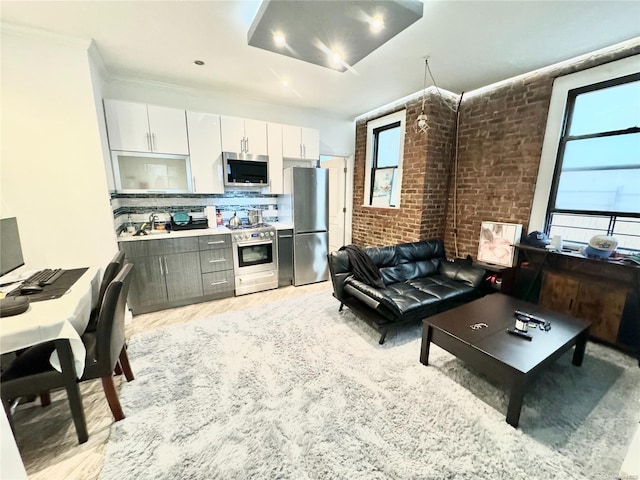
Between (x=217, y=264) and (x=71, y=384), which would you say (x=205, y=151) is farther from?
(x=71, y=384)

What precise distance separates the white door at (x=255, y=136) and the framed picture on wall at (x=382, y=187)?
6.40ft

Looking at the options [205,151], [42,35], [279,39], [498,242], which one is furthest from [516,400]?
[42,35]

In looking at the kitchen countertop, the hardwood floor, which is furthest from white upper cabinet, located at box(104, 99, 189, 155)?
the hardwood floor

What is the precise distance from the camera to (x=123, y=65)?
282 cm

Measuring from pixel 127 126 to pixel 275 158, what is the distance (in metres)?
1.78

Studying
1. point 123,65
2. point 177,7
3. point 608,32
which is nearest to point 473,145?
point 608,32

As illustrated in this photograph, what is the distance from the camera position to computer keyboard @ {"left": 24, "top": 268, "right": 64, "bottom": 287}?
5.80 feet

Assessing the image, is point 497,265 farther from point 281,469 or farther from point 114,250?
point 114,250

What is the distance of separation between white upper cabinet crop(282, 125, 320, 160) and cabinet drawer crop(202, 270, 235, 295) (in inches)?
77.1

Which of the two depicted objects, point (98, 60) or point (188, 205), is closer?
point (98, 60)

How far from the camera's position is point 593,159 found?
2736mm

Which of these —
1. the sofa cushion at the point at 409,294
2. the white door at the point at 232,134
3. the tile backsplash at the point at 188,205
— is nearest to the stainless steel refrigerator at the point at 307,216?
the tile backsplash at the point at 188,205

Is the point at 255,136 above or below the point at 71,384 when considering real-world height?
above

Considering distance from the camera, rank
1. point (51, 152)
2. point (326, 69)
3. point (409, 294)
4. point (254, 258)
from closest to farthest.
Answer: point (51, 152) → point (409, 294) → point (326, 69) → point (254, 258)
